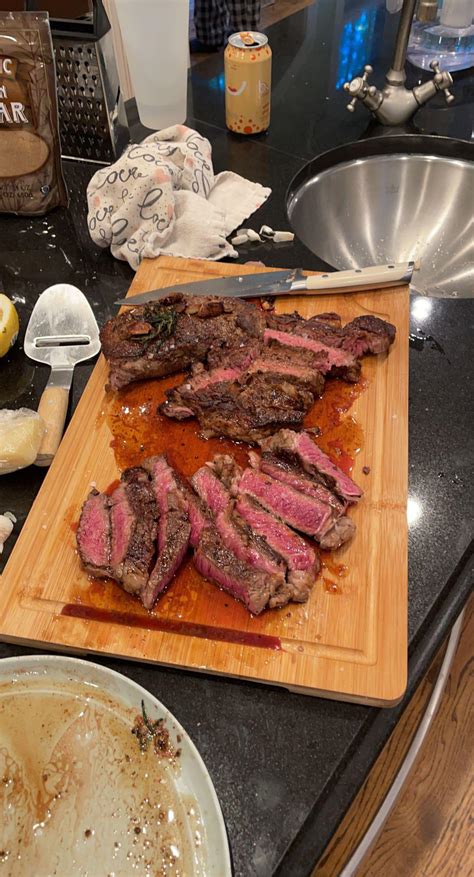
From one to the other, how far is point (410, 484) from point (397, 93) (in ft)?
6.20

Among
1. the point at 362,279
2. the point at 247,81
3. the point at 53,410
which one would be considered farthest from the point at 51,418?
the point at 247,81

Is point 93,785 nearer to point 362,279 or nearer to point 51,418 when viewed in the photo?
point 51,418

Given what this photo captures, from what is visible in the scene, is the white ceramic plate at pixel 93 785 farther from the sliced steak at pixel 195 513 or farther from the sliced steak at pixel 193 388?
the sliced steak at pixel 193 388

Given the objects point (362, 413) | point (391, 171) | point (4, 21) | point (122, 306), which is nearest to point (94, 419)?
point (122, 306)

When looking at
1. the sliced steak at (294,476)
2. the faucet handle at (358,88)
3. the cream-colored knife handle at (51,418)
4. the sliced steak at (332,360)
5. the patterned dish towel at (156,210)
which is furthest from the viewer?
the faucet handle at (358,88)

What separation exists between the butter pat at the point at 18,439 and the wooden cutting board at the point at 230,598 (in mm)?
79

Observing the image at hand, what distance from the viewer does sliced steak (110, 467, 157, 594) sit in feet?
4.47

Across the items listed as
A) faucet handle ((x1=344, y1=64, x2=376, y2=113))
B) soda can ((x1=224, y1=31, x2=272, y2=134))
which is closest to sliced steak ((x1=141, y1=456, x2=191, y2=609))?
soda can ((x1=224, y1=31, x2=272, y2=134))

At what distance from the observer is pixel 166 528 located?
1.45m

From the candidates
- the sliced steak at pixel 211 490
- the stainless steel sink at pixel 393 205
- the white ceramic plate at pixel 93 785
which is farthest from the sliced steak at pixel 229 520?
the stainless steel sink at pixel 393 205

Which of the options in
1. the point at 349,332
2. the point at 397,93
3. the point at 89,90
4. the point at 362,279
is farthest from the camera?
the point at 397,93

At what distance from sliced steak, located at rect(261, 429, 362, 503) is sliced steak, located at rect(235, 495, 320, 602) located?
16cm

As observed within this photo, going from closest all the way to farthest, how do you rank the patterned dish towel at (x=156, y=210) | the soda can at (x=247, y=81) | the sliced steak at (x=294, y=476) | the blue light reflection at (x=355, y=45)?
the sliced steak at (x=294, y=476)
the patterned dish towel at (x=156, y=210)
the soda can at (x=247, y=81)
the blue light reflection at (x=355, y=45)

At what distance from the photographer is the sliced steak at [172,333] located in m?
1.78
